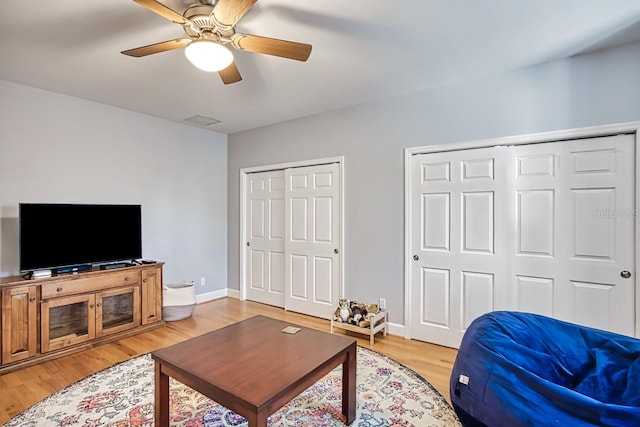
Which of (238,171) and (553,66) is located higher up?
(553,66)

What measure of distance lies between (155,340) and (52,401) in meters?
1.13

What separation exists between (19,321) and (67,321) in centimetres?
36

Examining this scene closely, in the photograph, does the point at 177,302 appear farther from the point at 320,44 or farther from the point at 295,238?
the point at 320,44

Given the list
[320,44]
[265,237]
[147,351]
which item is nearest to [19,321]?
[147,351]

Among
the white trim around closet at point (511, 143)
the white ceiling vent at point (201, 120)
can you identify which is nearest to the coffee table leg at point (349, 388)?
the white trim around closet at point (511, 143)

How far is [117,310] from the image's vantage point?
3.41 metres

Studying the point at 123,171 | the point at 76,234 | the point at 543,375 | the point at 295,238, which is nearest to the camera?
the point at 543,375

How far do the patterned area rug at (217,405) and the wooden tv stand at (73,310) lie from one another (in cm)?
70

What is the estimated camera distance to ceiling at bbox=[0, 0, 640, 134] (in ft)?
6.67

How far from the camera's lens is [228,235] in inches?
201

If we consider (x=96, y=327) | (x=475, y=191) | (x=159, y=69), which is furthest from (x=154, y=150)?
(x=475, y=191)

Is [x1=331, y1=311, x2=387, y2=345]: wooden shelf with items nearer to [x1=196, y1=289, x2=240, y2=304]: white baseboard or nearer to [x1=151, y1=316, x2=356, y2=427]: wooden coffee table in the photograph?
[x1=151, y1=316, x2=356, y2=427]: wooden coffee table

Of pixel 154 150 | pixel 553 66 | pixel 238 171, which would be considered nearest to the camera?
pixel 553 66

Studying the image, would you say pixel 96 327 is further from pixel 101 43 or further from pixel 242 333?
pixel 101 43
